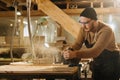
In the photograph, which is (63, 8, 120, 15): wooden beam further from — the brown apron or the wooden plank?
the brown apron

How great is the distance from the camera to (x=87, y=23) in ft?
10.3

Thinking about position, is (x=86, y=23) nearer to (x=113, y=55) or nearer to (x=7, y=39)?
(x=113, y=55)

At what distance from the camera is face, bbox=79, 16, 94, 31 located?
123 inches

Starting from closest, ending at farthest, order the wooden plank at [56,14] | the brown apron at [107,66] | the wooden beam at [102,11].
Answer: the brown apron at [107,66]
the wooden plank at [56,14]
the wooden beam at [102,11]

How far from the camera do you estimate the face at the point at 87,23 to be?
10.2ft

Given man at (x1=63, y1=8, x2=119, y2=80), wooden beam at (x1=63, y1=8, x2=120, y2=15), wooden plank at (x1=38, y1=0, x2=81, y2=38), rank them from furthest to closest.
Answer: wooden beam at (x1=63, y1=8, x2=120, y2=15)
wooden plank at (x1=38, y1=0, x2=81, y2=38)
man at (x1=63, y1=8, x2=119, y2=80)

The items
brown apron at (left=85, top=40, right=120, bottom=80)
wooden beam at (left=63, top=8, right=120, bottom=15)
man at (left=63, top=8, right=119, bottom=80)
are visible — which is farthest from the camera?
wooden beam at (left=63, top=8, right=120, bottom=15)

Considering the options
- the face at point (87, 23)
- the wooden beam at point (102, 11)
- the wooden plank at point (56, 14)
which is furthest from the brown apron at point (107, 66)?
the wooden beam at point (102, 11)

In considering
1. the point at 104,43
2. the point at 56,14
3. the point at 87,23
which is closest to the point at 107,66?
the point at 104,43

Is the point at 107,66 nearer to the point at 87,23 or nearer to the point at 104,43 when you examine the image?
the point at 104,43

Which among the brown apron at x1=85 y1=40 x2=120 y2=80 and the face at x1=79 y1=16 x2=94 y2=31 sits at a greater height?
the face at x1=79 y1=16 x2=94 y2=31

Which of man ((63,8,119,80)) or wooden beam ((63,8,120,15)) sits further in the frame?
wooden beam ((63,8,120,15))

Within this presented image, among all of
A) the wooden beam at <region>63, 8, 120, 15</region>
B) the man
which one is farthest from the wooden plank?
the man

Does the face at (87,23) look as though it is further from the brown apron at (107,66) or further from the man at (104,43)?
the brown apron at (107,66)
